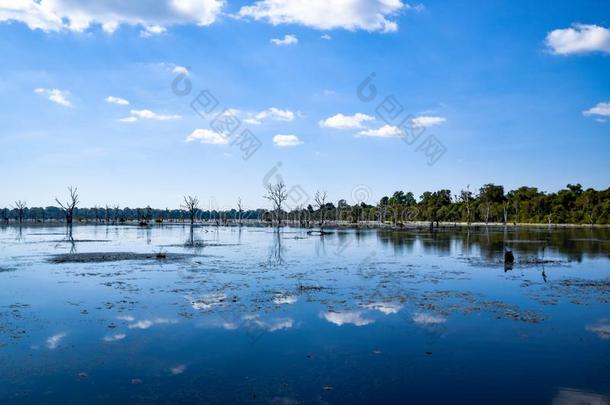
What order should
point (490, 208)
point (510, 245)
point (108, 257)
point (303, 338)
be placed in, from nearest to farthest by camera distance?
1. point (303, 338)
2. point (108, 257)
3. point (510, 245)
4. point (490, 208)

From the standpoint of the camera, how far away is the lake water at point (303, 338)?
7379mm

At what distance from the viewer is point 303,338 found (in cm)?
1039

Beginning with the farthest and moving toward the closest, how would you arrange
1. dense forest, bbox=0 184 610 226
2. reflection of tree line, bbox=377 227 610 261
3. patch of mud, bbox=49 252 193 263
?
dense forest, bbox=0 184 610 226, reflection of tree line, bbox=377 227 610 261, patch of mud, bbox=49 252 193 263

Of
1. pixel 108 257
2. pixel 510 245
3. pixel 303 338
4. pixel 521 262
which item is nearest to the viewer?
pixel 303 338

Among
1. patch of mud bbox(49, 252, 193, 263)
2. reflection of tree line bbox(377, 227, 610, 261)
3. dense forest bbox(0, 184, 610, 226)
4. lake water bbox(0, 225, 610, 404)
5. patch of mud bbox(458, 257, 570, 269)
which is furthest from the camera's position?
dense forest bbox(0, 184, 610, 226)

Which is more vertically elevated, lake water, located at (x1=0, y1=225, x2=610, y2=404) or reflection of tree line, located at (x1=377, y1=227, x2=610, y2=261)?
reflection of tree line, located at (x1=377, y1=227, x2=610, y2=261)

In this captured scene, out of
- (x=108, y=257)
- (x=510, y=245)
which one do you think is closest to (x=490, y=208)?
(x=510, y=245)

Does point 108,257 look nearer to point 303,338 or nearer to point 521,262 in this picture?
point 303,338

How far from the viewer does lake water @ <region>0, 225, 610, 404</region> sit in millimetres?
7379

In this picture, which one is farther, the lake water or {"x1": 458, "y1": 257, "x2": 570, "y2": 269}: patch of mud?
{"x1": 458, "y1": 257, "x2": 570, "y2": 269}: patch of mud

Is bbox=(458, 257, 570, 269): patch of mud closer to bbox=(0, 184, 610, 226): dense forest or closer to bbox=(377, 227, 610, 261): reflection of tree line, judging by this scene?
bbox=(377, 227, 610, 261): reflection of tree line

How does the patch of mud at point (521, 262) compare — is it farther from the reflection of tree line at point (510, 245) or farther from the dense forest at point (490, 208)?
the dense forest at point (490, 208)

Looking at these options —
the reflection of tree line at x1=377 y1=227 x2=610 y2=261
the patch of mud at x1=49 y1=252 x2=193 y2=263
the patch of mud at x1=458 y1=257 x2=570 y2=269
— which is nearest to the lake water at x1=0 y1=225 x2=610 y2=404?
the patch of mud at x1=458 y1=257 x2=570 y2=269

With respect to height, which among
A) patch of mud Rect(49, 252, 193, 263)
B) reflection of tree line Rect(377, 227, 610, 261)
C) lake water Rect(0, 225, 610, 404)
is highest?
reflection of tree line Rect(377, 227, 610, 261)
